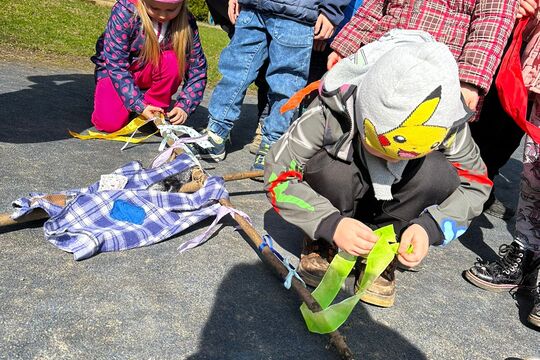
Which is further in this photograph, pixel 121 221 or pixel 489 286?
pixel 489 286

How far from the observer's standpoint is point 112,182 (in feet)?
6.26

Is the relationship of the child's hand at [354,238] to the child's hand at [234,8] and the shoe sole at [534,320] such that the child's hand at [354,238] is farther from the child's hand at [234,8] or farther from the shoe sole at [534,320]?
the child's hand at [234,8]

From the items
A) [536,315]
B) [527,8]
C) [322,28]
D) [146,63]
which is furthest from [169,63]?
[536,315]

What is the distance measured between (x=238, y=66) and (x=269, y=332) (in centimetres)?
166

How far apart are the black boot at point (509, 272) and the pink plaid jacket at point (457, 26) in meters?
0.62

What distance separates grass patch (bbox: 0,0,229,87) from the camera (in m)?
4.83

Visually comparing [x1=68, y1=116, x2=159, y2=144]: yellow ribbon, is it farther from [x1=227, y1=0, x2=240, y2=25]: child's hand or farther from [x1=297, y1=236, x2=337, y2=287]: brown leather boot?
[x1=297, y1=236, x2=337, y2=287]: brown leather boot

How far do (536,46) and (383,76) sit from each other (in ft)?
3.10

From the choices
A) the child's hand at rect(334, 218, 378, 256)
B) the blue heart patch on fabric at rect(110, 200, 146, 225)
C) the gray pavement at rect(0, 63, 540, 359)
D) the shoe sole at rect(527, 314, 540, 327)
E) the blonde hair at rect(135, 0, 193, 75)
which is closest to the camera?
the gray pavement at rect(0, 63, 540, 359)

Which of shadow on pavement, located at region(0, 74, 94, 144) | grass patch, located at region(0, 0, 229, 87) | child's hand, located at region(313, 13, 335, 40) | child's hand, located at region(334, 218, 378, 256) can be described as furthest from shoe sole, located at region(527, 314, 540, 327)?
grass patch, located at region(0, 0, 229, 87)

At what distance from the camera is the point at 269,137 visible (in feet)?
8.86

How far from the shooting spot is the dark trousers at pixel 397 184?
5.33 feet

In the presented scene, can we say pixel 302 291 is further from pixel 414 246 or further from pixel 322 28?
pixel 322 28

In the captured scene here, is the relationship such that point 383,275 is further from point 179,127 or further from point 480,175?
point 179,127
